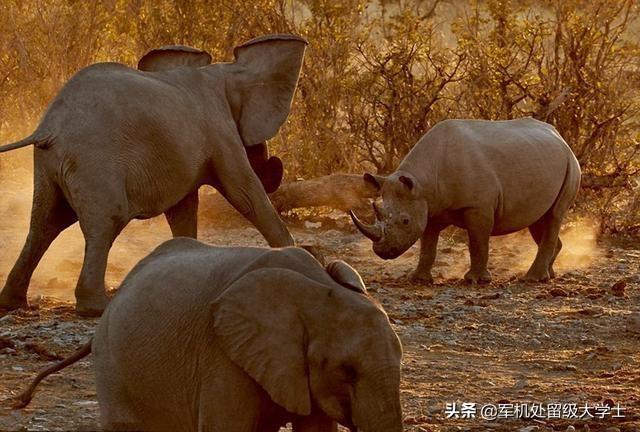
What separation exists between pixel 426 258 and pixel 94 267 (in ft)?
13.3

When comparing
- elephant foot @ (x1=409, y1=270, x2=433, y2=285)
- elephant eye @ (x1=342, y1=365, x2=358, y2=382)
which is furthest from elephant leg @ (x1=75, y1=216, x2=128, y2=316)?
elephant eye @ (x1=342, y1=365, x2=358, y2=382)

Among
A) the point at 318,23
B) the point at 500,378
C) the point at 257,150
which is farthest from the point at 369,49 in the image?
the point at 500,378

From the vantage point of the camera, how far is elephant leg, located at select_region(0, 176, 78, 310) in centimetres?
1049

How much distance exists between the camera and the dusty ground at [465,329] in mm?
7840

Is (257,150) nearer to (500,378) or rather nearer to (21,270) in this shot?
(21,270)

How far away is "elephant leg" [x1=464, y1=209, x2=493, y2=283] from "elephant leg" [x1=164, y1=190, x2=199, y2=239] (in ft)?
10.2

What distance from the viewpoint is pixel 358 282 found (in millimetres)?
5664

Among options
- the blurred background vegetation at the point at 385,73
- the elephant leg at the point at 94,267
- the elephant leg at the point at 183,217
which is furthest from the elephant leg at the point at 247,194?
the blurred background vegetation at the point at 385,73

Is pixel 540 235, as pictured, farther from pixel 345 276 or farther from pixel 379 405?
pixel 379 405

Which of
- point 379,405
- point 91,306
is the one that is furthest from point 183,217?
point 379,405

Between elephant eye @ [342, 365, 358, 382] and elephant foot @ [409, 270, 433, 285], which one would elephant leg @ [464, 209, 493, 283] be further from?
elephant eye @ [342, 365, 358, 382]

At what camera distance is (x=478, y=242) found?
A: 1345cm

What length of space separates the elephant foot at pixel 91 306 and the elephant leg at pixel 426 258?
3938mm

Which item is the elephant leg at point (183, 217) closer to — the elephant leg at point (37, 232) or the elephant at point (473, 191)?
the elephant leg at point (37, 232)
